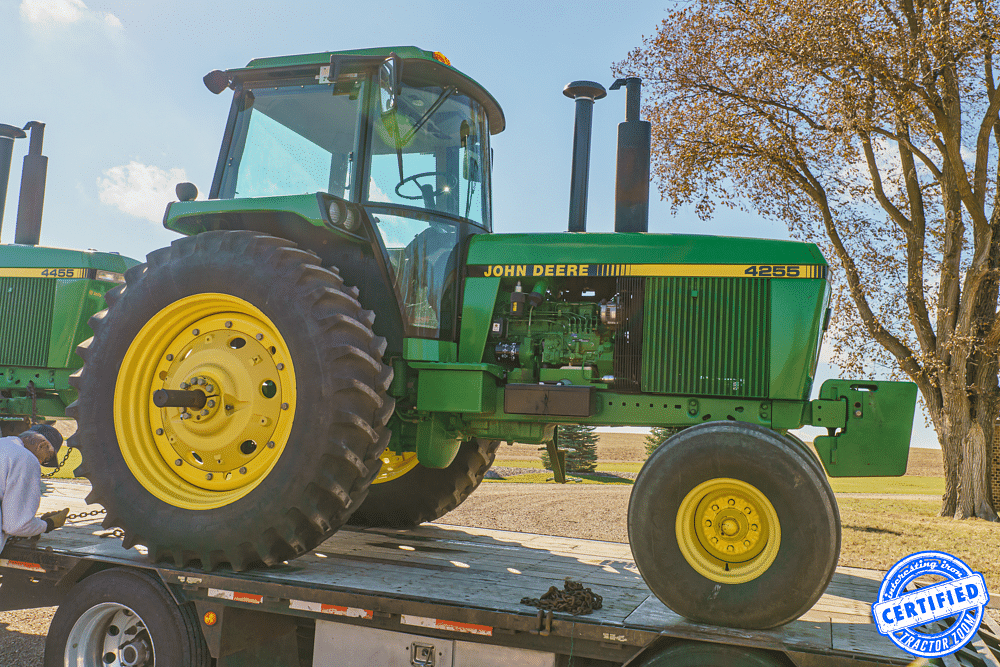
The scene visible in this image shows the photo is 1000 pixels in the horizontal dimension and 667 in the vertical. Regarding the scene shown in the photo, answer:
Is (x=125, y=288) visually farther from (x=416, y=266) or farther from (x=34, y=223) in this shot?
(x=34, y=223)

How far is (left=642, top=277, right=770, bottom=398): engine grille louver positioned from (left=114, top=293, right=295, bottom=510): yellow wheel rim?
1.99 metres

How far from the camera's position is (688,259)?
429 cm

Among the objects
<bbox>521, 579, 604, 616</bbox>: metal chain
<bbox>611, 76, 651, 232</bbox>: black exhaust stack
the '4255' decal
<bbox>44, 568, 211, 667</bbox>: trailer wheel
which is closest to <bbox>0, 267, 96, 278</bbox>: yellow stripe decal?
<bbox>44, 568, 211, 667</bbox>: trailer wheel

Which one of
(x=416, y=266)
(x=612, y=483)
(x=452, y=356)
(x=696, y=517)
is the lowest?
(x=612, y=483)

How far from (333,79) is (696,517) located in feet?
10.0

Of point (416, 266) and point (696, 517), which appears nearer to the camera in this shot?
point (696, 517)

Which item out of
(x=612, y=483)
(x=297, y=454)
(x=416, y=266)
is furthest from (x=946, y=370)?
(x=297, y=454)

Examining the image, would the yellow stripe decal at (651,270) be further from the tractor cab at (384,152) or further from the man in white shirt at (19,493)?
the man in white shirt at (19,493)

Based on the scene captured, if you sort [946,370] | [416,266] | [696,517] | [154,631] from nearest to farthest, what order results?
A: [696,517] < [154,631] < [416,266] < [946,370]

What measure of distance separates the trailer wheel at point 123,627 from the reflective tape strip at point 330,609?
60 centimetres

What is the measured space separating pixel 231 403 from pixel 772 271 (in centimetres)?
297

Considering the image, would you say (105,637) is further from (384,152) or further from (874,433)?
(874,433)

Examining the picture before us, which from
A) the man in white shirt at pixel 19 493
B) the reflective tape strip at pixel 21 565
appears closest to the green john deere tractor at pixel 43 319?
the man in white shirt at pixel 19 493

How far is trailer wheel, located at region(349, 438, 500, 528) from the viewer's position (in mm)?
5531
